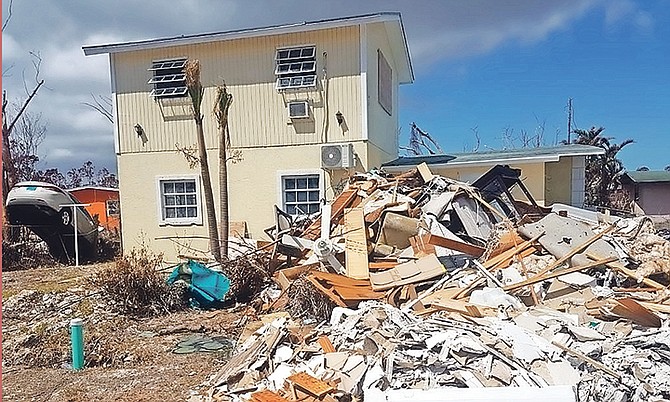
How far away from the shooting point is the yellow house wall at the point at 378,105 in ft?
35.5

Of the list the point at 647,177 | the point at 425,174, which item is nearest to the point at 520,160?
the point at 425,174

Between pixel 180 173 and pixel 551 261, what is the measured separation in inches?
352

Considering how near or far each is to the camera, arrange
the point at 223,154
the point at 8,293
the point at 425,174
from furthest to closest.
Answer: the point at 223,154
the point at 8,293
the point at 425,174

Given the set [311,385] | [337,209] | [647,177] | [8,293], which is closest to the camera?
[311,385]

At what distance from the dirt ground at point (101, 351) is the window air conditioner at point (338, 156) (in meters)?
4.25

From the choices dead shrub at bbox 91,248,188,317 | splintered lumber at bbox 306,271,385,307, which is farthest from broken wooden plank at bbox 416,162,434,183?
dead shrub at bbox 91,248,188,317

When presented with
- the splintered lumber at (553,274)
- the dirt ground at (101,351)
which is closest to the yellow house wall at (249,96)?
the dirt ground at (101,351)

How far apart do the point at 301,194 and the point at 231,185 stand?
182 centimetres

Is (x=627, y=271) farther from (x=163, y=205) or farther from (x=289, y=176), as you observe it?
(x=163, y=205)

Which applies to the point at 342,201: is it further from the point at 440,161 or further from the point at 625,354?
the point at 625,354

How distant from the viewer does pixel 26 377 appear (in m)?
5.14

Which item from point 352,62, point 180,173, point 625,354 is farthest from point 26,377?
point 352,62

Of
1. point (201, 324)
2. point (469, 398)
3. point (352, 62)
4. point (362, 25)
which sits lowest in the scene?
point (201, 324)

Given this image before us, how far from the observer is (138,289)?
735 centimetres
